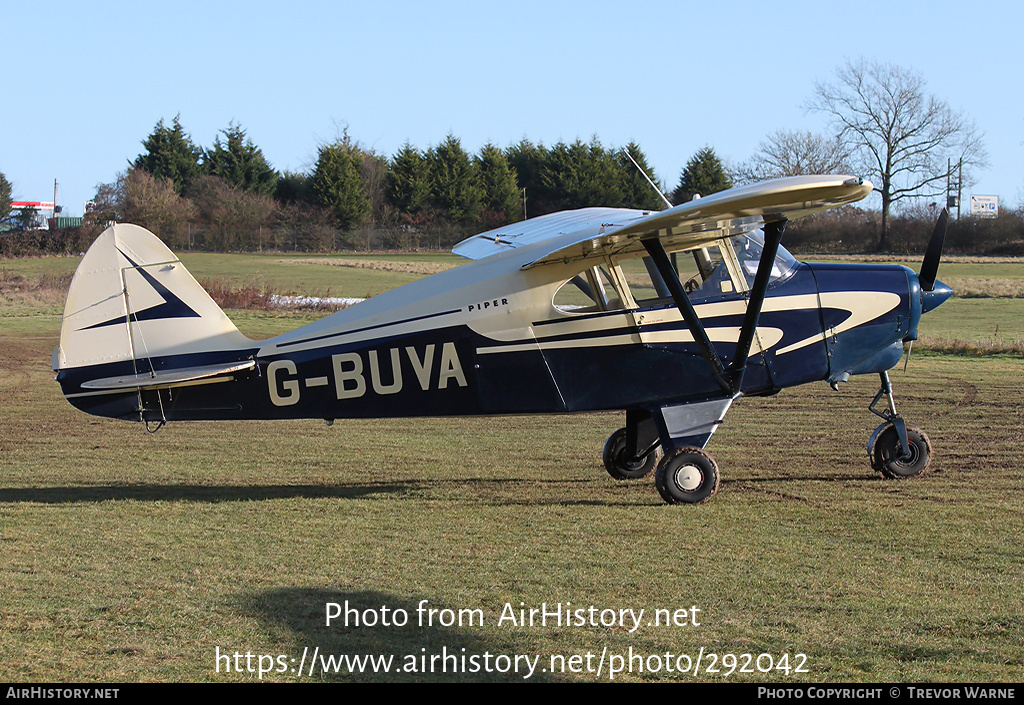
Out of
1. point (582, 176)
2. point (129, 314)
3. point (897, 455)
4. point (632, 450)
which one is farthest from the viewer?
point (582, 176)

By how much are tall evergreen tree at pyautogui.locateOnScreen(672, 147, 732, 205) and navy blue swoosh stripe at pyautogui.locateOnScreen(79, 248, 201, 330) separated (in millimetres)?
69128

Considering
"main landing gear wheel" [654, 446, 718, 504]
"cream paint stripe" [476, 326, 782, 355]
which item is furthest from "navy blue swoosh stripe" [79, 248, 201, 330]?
"main landing gear wheel" [654, 446, 718, 504]

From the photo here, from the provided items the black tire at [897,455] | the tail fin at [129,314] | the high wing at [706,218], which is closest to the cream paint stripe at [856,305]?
the high wing at [706,218]

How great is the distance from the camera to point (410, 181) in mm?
76562

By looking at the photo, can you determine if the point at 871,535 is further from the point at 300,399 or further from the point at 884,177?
the point at 884,177

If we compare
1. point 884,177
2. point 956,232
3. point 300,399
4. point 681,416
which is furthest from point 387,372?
point 884,177

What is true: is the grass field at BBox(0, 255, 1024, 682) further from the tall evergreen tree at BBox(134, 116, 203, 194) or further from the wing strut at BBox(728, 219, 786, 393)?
the tall evergreen tree at BBox(134, 116, 203, 194)

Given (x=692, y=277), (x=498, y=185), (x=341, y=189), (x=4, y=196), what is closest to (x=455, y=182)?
(x=498, y=185)

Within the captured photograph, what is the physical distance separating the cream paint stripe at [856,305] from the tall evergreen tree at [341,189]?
69.0 metres

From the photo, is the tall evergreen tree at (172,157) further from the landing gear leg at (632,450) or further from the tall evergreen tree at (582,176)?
the landing gear leg at (632,450)

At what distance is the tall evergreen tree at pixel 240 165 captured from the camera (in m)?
79.5

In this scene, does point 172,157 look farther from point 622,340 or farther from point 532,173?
point 622,340

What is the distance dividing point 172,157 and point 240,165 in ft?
17.3

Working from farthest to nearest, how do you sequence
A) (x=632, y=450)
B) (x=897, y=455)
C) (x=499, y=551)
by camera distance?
(x=632, y=450)
(x=897, y=455)
(x=499, y=551)
